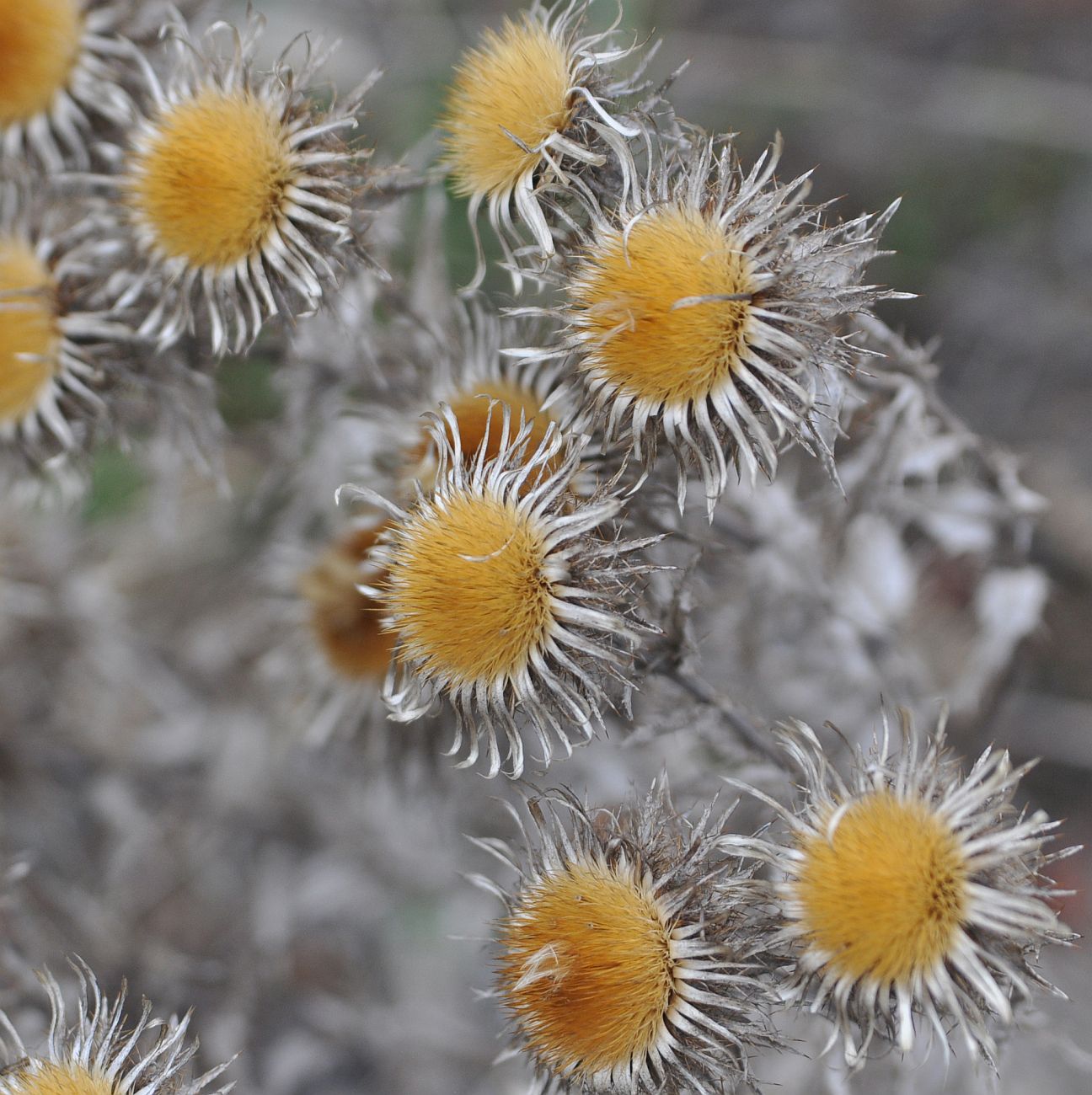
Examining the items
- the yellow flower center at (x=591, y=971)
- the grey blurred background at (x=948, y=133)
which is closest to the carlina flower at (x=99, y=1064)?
the yellow flower center at (x=591, y=971)

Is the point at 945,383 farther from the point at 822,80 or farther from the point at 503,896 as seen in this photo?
the point at 503,896

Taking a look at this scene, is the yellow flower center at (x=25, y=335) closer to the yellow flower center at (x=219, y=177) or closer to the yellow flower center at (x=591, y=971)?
the yellow flower center at (x=219, y=177)

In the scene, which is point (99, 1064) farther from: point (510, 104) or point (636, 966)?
point (510, 104)

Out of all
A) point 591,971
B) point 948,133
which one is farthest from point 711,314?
point 948,133

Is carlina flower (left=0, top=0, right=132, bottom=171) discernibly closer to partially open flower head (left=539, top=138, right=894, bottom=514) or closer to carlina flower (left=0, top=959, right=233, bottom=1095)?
partially open flower head (left=539, top=138, right=894, bottom=514)

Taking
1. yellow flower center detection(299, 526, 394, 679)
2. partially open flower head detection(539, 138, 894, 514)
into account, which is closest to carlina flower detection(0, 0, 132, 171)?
yellow flower center detection(299, 526, 394, 679)

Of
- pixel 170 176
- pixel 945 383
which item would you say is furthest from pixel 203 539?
pixel 945 383
